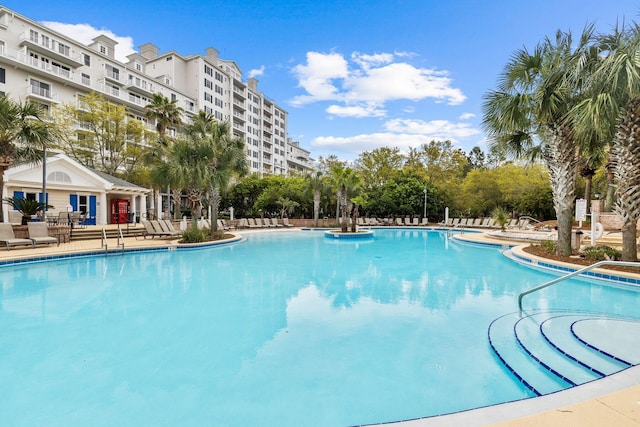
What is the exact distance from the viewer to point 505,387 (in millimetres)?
3561

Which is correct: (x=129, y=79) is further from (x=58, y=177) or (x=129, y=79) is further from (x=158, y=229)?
(x=158, y=229)

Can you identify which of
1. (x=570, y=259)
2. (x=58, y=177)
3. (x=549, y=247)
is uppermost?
(x=58, y=177)

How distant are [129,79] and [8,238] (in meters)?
31.7

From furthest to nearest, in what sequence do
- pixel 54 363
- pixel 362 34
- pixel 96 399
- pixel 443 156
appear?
pixel 443 156
pixel 362 34
pixel 54 363
pixel 96 399

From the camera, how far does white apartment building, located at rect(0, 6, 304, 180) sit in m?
27.6

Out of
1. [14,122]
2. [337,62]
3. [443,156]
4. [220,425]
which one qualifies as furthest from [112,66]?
[220,425]

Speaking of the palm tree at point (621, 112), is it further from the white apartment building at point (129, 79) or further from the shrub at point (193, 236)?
the white apartment building at point (129, 79)

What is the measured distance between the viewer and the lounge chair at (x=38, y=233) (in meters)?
13.0

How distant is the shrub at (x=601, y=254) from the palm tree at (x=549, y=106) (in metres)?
0.57

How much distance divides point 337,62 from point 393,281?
29180mm

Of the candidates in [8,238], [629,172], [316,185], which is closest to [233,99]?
[316,185]

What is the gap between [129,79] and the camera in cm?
3769

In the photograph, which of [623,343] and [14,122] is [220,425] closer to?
[623,343]

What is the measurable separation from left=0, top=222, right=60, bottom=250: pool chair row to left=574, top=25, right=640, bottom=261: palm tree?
62.1ft
